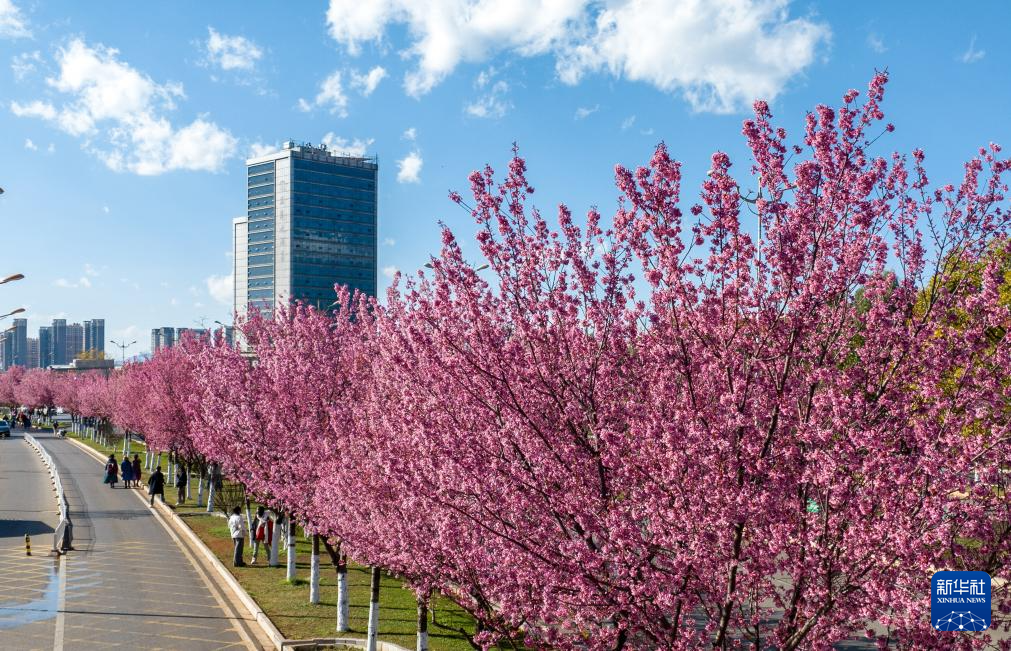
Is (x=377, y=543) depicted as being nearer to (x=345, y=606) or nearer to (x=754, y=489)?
(x=345, y=606)

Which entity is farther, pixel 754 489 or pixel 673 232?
pixel 673 232

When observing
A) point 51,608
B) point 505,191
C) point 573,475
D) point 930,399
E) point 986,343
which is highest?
point 505,191

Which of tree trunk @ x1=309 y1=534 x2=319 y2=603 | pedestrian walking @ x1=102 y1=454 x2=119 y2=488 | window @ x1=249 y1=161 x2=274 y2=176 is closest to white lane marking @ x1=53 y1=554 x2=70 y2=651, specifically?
tree trunk @ x1=309 y1=534 x2=319 y2=603

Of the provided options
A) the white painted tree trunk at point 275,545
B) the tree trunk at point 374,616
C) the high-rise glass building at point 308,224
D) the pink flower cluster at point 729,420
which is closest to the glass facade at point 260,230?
the high-rise glass building at point 308,224

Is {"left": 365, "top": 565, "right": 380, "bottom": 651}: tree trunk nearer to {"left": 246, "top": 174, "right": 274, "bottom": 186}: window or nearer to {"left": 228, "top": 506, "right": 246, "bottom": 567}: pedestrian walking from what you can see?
{"left": 228, "top": 506, "right": 246, "bottom": 567}: pedestrian walking

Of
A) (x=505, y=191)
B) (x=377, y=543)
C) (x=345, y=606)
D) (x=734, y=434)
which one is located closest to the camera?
(x=734, y=434)

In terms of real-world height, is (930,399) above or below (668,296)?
below

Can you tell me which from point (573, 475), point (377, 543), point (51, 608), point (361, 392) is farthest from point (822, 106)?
point (51, 608)

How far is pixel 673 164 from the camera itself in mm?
7957

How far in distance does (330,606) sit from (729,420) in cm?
1517

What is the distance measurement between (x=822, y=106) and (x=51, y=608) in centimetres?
1991

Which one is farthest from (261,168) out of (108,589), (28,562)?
(108,589)

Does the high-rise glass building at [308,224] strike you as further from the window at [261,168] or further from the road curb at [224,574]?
the road curb at [224,574]

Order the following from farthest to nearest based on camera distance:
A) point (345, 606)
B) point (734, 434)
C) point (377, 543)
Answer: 1. point (345, 606)
2. point (377, 543)
3. point (734, 434)
